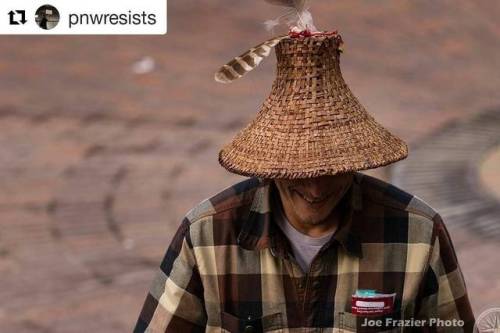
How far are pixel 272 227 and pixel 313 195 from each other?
A: 21 centimetres

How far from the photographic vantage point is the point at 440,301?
2.50m

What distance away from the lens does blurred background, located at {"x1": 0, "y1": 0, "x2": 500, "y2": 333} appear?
488cm

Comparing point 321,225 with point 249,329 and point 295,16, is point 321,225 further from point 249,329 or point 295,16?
point 295,16

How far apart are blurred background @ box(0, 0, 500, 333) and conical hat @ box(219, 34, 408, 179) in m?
2.42

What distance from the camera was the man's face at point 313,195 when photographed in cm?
231

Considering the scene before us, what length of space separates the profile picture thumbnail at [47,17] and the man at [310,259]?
164 inches

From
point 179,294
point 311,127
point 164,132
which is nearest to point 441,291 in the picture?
point 311,127

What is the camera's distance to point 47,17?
6.75 metres

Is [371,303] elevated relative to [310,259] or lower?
lower

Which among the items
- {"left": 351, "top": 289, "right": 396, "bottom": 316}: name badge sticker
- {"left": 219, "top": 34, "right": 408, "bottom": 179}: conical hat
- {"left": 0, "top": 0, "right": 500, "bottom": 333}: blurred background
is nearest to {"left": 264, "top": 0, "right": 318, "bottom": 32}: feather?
{"left": 219, "top": 34, "right": 408, "bottom": 179}: conical hat

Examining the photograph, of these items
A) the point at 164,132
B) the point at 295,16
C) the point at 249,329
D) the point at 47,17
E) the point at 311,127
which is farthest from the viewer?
the point at 47,17

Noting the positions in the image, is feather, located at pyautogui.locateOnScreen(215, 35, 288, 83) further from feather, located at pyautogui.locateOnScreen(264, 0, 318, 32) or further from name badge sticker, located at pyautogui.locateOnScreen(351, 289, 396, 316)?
name badge sticker, located at pyautogui.locateOnScreen(351, 289, 396, 316)

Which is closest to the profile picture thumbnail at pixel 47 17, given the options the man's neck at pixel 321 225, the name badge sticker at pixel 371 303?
the man's neck at pixel 321 225

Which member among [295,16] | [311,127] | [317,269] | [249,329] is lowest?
[249,329]
